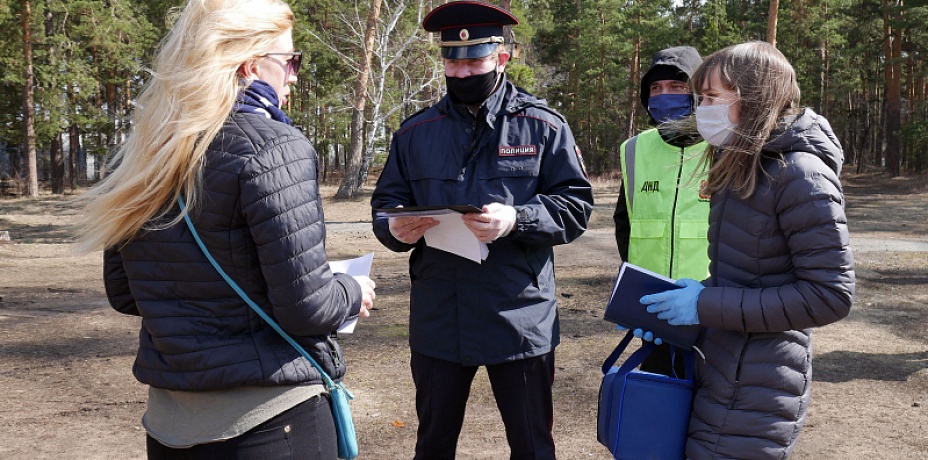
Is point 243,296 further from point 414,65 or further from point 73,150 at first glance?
point 73,150

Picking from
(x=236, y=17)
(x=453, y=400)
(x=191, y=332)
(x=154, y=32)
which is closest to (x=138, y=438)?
(x=453, y=400)

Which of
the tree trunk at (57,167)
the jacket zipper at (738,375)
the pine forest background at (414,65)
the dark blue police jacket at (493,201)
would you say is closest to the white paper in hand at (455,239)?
the dark blue police jacket at (493,201)

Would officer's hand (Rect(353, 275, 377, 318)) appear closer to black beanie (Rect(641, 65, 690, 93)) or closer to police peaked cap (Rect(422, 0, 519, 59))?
police peaked cap (Rect(422, 0, 519, 59))

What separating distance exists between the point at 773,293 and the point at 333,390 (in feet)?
4.38

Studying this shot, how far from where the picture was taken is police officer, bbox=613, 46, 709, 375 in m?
3.47

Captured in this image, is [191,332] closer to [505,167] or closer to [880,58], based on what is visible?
[505,167]

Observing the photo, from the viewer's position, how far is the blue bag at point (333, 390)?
204cm

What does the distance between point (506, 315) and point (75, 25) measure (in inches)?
1200

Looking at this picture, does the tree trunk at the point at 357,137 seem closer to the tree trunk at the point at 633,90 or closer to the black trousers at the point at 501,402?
the tree trunk at the point at 633,90

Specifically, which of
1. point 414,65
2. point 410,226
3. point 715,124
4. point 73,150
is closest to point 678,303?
point 715,124

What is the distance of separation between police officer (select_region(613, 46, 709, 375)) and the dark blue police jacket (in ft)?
1.48

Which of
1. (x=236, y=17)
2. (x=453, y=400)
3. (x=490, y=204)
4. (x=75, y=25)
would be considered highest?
(x=75, y=25)

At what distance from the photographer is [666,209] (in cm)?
354

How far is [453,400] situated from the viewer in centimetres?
322
